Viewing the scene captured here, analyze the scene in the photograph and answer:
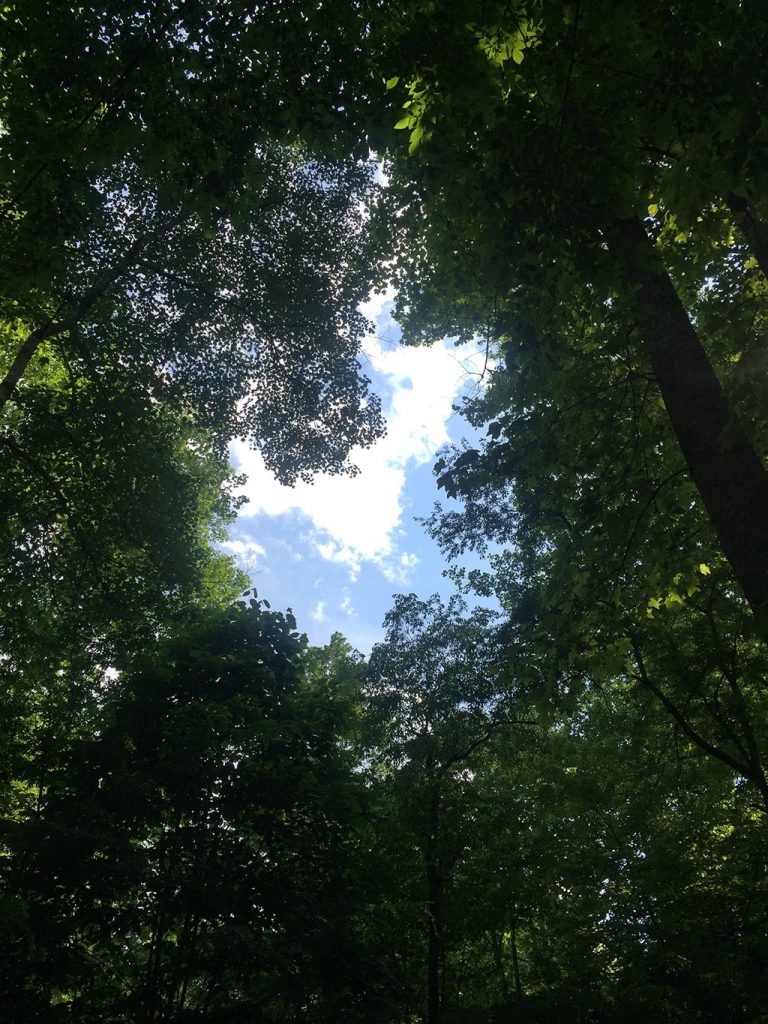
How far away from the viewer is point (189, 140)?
5320mm

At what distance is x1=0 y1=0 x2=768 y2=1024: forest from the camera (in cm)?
447

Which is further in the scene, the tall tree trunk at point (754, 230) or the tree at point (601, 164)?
the tall tree trunk at point (754, 230)

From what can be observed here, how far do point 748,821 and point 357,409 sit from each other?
10.4 metres

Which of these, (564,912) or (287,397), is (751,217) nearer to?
(287,397)

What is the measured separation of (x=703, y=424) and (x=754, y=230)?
1.52 m

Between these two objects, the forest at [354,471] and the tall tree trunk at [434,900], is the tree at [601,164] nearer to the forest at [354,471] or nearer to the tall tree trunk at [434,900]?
the forest at [354,471]

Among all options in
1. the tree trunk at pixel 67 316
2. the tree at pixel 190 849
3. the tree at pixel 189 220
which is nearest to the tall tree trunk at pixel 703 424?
the tree at pixel 189 220

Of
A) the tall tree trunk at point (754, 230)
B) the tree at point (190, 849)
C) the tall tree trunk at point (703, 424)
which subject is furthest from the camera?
the tree at point (190, 849)

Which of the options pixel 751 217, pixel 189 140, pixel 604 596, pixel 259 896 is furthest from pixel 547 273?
pixel 259 896

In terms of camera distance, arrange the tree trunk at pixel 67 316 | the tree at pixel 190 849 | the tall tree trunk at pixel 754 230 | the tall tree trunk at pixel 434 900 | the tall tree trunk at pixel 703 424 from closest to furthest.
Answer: the tall tree trunk at pixel 703 424 → the tall tree trunk at pixel 754 230 → the tree at pixel 190 849 → the tree trunk at pixel 67 316 → the tall tree trunk at pixel 434 900

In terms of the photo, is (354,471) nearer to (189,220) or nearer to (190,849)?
(189,220)

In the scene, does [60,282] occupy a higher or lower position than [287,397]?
lower

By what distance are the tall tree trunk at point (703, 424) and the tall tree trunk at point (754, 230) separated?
Result: 2.05ft

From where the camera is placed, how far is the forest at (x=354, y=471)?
4.47m
